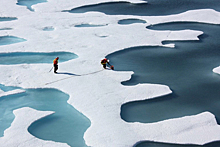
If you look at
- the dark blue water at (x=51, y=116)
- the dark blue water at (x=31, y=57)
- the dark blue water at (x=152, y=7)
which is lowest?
the dark blue water at (x=51, y=116)

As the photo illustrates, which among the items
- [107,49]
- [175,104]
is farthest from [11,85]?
[175,104]

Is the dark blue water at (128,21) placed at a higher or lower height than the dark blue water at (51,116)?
higher

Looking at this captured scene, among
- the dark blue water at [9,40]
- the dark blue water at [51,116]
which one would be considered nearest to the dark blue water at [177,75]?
the dark blue water at [51,116]

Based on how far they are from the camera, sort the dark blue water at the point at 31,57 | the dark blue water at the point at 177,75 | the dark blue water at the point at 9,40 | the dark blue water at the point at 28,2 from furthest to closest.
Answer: the dark blue water at the point at 28,2 → the dark blue water at the point at 9,40 → the dark blue water at the point at 31,57 → the dark blue water at the point at 177,75

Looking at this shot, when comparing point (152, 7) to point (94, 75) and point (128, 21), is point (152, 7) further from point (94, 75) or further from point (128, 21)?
point (94, 75)

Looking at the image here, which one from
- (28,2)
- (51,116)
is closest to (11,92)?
(51,116)

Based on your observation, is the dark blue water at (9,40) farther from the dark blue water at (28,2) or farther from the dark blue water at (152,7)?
the dark blue water at (28,2)

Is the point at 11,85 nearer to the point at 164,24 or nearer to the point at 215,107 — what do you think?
the point at 215,107

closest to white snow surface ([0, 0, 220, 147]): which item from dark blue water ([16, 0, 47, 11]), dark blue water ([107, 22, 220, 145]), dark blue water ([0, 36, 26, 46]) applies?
dark blue water ([0, 36, 26, 46])

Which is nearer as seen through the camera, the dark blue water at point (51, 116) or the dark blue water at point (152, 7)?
the dark blue water at point (51, 116)
